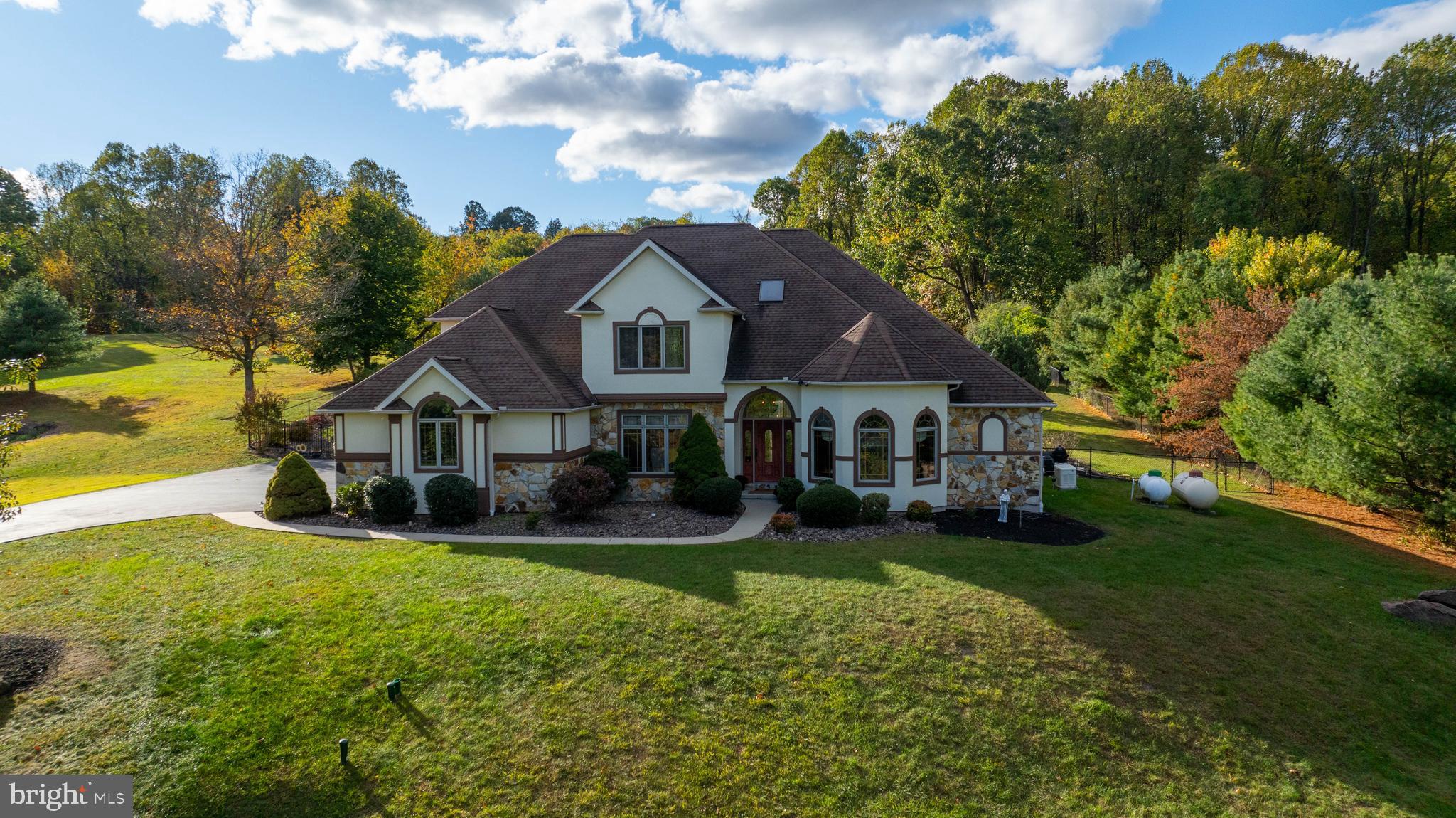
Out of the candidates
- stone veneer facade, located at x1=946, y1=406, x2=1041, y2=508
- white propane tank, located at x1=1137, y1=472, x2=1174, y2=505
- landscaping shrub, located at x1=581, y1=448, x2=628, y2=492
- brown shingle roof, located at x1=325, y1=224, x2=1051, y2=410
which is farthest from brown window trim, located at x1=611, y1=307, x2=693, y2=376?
white propane tank, located at x1=1137, y1=472, x2=1174, y2=505

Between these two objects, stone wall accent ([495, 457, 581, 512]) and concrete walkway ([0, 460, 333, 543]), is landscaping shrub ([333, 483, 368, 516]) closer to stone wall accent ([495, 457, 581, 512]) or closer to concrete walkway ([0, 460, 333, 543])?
concrete walkway ([0, 460, 333, 543])

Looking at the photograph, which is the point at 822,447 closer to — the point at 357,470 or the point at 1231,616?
the point at 1231,616


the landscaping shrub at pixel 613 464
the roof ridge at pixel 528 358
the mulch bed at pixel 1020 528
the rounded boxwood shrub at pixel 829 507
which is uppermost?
the roof ridge at pixel 528 358

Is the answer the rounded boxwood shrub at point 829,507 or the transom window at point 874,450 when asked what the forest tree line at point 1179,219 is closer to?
the transom window at point 874,450

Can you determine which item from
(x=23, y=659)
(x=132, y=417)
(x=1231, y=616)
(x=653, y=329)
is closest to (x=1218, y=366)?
(x=1231, y=616)

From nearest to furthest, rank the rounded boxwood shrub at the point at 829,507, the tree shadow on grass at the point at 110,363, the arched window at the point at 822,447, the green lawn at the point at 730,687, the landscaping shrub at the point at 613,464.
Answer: the green lawn at the point at 730,687 → the rounded boxwood shrub at the point at 829,507 → the arched window at the point at 822,447 → the landscaping shrub at the point at 613,464 → the tree shadow on grass at the point at 110,363

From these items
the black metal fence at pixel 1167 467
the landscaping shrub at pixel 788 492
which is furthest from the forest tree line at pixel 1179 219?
the landscaping shrub at pixel 788 492
